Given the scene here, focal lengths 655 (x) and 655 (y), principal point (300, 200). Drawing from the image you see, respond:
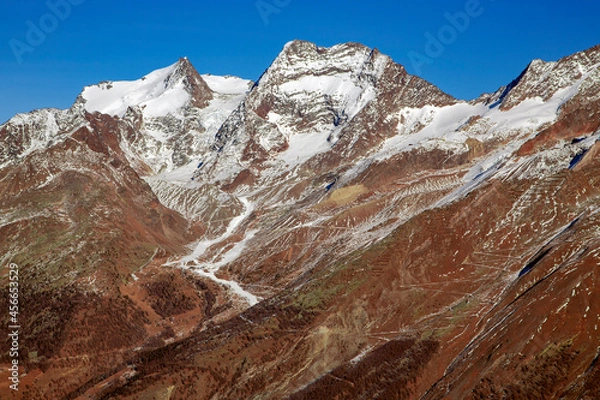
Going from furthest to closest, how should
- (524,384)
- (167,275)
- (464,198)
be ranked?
(167,275), (464,198), (524,384)

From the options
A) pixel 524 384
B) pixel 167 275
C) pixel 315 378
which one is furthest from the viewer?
pixel 167 275

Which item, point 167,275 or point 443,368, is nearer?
point 443,368

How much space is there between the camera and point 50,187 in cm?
13225

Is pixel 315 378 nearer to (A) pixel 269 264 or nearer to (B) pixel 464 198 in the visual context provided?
(B) pixel 464 198

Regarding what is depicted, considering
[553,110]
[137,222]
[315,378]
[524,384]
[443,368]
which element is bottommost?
[524,384]

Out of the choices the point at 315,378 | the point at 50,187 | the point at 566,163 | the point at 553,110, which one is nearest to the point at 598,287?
the point at 315,378

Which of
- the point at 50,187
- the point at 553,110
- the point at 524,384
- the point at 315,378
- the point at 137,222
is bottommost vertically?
the point at 524,384

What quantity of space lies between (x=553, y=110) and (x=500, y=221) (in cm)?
9131

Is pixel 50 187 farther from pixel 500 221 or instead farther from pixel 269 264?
pixel 500 221

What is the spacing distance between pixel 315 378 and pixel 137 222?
7337 centimetres

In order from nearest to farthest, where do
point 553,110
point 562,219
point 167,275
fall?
point 562,219
point 167,275
point 553,110

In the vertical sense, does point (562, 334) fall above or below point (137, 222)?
below

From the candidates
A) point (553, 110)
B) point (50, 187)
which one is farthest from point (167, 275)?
point (553, 110)

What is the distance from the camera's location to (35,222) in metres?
117
